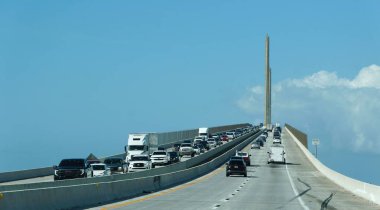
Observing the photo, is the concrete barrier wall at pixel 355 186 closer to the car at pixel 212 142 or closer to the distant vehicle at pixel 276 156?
the distant vehicle at pixel 276 156

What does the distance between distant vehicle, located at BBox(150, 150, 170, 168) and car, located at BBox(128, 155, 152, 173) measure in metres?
9.65

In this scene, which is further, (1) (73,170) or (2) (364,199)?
(1) (73,170)

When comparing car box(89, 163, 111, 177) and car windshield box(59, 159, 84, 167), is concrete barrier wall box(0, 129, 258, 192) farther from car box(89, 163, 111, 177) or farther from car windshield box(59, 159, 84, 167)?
car windshield box(59, 159, 84, 167)

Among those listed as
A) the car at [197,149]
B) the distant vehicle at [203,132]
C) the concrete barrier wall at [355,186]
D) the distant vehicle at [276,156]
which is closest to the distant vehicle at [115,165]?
the concrete barrier wall at [355,186]

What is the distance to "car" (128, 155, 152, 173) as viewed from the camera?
63.8 m

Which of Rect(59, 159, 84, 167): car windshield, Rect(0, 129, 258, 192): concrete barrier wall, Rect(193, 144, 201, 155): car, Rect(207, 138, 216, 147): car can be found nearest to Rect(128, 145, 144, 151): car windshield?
Rect(0, 129, 258, 192): concrete barrier wall

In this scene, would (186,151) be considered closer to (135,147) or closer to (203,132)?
(135,147)

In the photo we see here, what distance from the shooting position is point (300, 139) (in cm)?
13250

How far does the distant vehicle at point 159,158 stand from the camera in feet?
245

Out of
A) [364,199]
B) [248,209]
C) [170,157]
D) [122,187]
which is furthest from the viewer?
[170,157]

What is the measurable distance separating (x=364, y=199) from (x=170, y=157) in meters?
39.7

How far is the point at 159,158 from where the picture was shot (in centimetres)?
7525

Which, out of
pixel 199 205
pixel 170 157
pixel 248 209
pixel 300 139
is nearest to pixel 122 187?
pixel 199 205

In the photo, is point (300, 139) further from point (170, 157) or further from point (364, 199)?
point (364, 199)
